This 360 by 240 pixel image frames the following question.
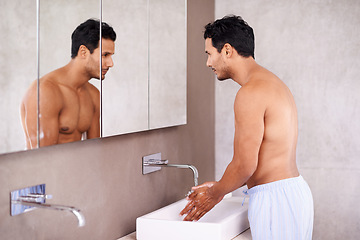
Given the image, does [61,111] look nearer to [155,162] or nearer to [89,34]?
[89,34]

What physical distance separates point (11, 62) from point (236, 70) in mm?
1065

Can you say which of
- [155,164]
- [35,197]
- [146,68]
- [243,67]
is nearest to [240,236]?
[155,164]

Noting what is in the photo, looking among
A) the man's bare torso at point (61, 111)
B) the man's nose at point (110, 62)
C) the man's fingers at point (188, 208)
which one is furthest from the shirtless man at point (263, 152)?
the man's bare torso at point (61, 111)

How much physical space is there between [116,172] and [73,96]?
0.53 metres

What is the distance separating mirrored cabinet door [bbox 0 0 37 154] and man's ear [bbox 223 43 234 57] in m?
0.92

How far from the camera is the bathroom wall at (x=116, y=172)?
1.73 meters

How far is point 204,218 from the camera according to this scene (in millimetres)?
2623

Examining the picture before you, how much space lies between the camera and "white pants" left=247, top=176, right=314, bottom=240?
2107mm

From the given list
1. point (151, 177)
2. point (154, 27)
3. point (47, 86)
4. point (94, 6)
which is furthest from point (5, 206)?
point (154, 27)

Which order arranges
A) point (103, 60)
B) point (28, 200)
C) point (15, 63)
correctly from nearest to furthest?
1. point (15, 63)
2. point (28, 200)
3. point (103, 60)

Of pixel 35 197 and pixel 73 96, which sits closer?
pixel 35 197

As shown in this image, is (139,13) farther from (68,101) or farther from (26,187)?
(26,187)

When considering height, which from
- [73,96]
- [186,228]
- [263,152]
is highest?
[73,96]

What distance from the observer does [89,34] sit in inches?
76.9
